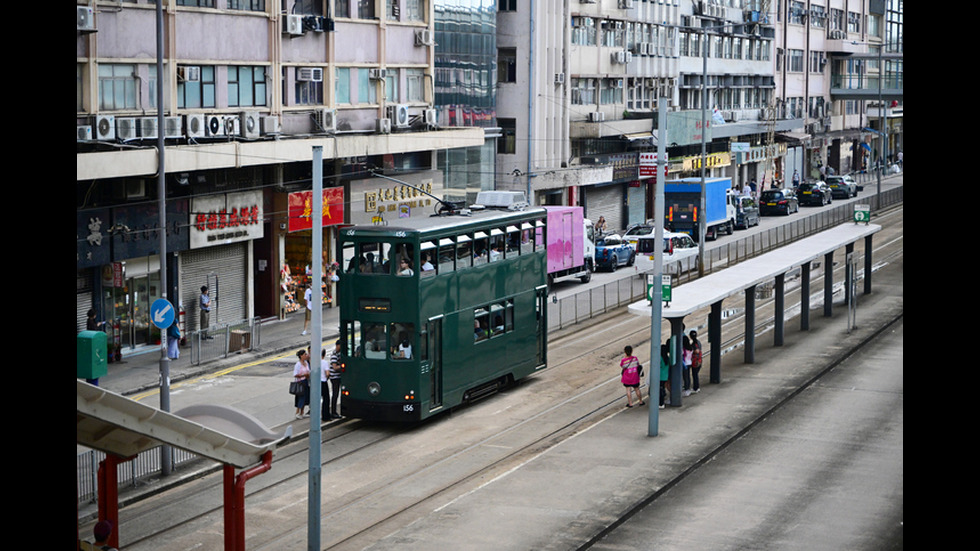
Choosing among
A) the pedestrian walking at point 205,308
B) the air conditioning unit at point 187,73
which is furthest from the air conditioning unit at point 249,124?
the pedestrian walking at point 205,308

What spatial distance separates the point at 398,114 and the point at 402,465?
974 inches

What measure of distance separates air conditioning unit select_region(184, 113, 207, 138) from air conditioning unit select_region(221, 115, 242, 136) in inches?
39.1

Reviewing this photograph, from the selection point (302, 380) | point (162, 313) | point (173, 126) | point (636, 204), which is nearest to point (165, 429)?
point (162, 313)

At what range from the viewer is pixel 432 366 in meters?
26.0

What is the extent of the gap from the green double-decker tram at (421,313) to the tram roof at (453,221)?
0.03m

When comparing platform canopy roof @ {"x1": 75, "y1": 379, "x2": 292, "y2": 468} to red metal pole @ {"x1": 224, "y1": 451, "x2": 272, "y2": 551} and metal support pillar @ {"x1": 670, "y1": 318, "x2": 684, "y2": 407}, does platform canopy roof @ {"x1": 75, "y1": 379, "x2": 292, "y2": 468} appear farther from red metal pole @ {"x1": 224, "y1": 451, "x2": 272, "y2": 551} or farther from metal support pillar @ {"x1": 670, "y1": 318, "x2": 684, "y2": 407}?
metal support pillar @ {"x1": 670, "y1": 318, "x2": 684, "y2": 407}

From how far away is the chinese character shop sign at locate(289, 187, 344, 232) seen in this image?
135 feet

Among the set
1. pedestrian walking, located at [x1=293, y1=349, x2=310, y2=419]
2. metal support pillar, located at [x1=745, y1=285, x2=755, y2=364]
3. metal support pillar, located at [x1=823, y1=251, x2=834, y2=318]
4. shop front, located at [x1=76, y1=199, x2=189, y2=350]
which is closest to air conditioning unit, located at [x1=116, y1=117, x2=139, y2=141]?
shop front, located at [x1=76, y1=199, x2=189, y2=350]

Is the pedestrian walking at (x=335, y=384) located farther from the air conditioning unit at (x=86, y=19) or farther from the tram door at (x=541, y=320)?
the air conditioning unit at (x=86, y=19)

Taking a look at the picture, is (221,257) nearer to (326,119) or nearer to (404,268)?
(326,119)
